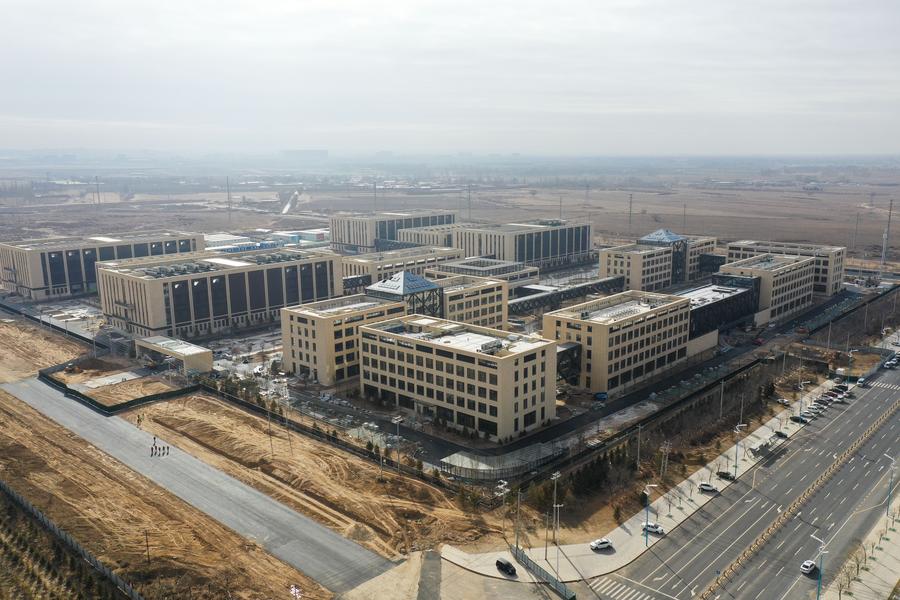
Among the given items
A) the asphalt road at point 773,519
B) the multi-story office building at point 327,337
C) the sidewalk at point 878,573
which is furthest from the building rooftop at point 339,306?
the sidewalk at point 878,573

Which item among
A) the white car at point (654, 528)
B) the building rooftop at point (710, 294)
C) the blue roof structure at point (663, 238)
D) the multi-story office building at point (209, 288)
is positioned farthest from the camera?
the blue roof structure at point (663, 238)

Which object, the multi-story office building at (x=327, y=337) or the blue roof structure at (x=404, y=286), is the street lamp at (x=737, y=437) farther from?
the multi-story office building at (x=327, y=337)

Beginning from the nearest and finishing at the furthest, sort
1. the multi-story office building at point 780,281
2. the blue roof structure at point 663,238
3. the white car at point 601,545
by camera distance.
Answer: the white car at point 601,545 < the multi-story office building at point 780,281 < the blue roof structure at point 663,238

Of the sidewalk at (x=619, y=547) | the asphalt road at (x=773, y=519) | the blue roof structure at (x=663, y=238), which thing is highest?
the blue roof structure at (x=663, y=238)

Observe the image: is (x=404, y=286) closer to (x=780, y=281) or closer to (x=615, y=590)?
(x=615, y=590)

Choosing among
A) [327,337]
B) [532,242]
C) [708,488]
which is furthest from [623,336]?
[532,242]

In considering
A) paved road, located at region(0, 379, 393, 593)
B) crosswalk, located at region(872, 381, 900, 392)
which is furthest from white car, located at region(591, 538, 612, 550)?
crosswalk, located at region(872, 381, 900, 392)

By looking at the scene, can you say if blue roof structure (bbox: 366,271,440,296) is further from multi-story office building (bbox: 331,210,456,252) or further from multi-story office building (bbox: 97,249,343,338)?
multi-story office building (bbox: 331,210,456,252)
